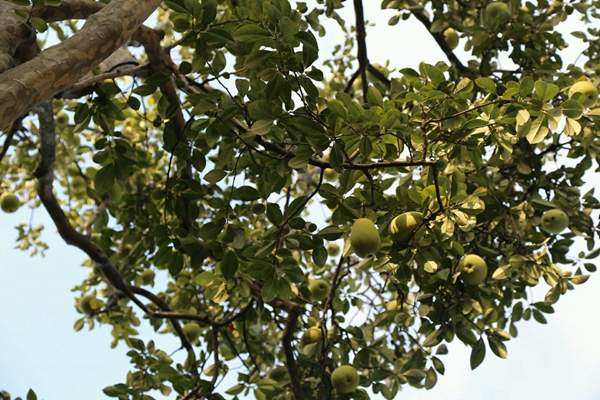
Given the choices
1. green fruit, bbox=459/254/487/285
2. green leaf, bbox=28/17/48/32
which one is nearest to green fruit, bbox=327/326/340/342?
green fruit, bbox=459/254/487/285

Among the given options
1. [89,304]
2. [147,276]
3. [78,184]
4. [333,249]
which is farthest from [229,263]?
[78,184]

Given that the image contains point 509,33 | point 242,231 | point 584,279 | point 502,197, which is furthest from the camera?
point 509,33

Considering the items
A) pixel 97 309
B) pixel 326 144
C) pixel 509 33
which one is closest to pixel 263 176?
pixel 326 144

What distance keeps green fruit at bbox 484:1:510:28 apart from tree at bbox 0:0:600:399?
0.05ft

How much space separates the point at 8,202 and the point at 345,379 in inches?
164

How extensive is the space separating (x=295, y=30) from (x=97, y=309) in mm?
4126

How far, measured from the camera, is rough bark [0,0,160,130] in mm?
1896

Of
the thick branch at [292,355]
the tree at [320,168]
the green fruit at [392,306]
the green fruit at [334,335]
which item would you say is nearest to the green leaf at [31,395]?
the tree at [320,168]

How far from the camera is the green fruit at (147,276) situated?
18.7 feet

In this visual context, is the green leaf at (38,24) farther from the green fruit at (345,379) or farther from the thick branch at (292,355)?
the thick branch at (292,355)

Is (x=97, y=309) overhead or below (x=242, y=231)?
overhead

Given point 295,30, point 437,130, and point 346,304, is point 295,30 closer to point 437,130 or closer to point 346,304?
point 437,130

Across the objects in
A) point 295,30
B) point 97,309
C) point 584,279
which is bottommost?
point 584,279

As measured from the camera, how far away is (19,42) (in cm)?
250
